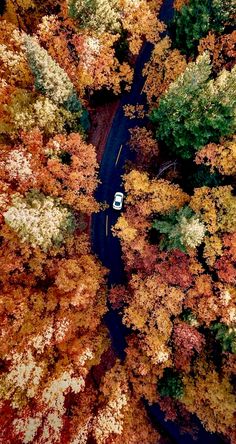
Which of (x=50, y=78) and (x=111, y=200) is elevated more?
(x=50, y=78)

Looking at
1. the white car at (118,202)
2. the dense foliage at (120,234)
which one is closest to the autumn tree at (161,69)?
the dense foliage at (120,234)

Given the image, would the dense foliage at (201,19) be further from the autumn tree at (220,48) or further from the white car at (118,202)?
the white car at (118,202)

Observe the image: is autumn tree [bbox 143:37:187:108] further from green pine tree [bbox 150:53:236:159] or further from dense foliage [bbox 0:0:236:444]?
green pine tree [bbox 150:53:236:159]

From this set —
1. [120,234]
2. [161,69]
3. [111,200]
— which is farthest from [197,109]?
[111,200]

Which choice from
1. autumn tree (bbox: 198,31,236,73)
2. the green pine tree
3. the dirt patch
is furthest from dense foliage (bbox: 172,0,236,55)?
the dirt patch

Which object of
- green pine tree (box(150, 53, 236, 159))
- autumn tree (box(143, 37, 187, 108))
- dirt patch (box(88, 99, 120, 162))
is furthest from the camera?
dirt patch (box(88, 99, 120, 162))

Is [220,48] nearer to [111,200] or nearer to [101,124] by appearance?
[101,124]
